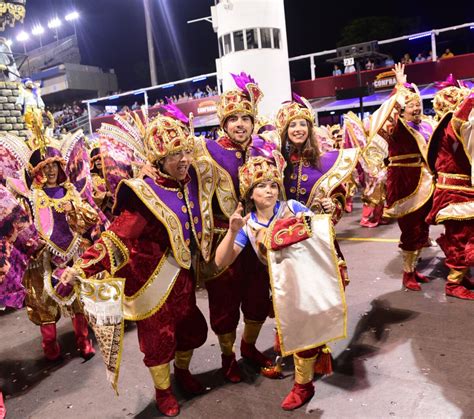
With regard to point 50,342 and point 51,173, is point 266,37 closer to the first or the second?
point 51,173

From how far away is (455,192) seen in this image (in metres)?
3.95

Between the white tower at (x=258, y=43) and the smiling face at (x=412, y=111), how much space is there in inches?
309

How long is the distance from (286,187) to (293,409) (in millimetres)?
1331

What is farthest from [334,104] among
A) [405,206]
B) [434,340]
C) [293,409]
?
[293,409]

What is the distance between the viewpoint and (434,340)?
135 inches

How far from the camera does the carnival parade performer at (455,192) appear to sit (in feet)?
12.6

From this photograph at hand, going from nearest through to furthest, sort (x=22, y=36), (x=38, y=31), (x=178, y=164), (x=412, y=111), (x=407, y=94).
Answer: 1. (x=178, y=164)
2. (x=407, y=94)
3. (x=412, y=111)
4. (x=22, y=36)
5. (x=38, y=31)

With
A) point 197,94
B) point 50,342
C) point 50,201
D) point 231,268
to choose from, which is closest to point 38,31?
point 197,94

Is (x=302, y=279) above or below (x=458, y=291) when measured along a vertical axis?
above

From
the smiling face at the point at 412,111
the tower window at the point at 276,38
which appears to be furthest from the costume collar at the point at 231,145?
the tower window at the point at 276,38

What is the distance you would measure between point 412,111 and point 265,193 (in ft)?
7.15

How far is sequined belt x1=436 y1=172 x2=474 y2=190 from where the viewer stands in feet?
12.9

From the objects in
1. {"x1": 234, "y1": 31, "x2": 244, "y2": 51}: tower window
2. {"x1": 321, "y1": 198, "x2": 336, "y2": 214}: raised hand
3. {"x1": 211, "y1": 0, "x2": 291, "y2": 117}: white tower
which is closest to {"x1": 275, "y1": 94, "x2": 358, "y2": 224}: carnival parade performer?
{"x1": 321, "y1": 198, "x2": 336, "y2": 214}: raised hand

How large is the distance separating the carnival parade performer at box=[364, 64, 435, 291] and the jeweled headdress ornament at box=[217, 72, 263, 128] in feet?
4.41
